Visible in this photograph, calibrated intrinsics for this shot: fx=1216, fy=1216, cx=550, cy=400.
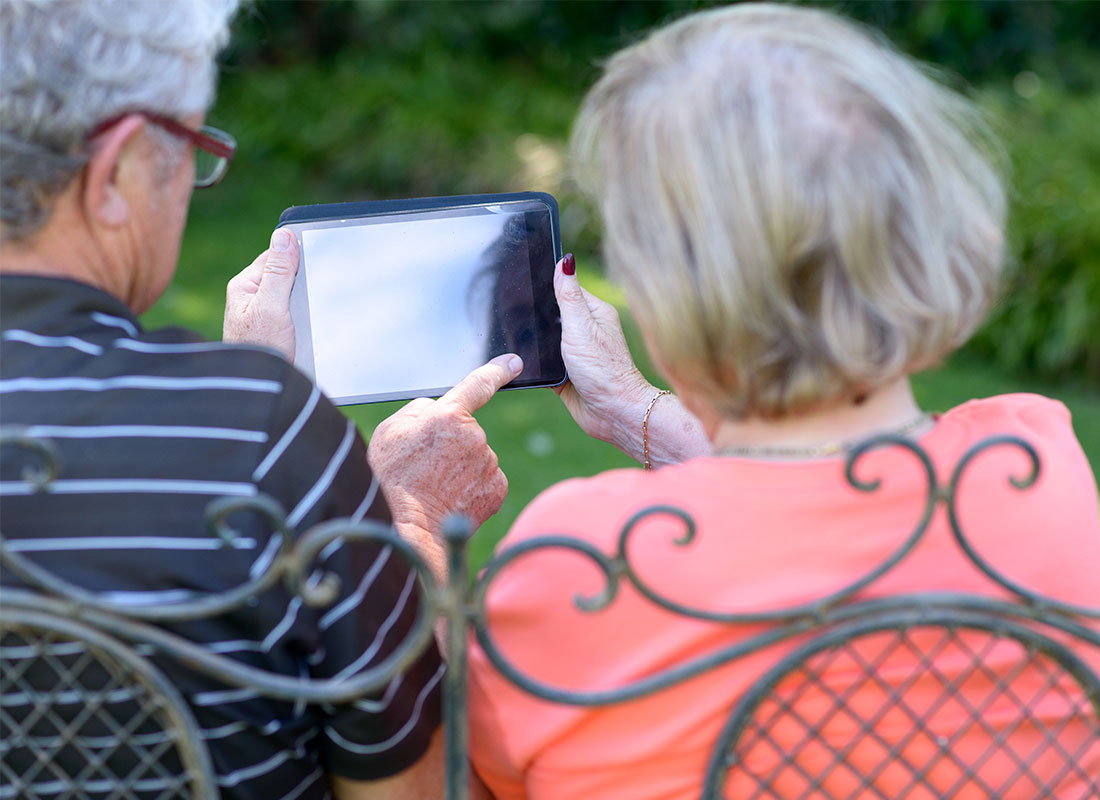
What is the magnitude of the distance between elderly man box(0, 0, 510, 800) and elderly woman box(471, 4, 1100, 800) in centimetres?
15

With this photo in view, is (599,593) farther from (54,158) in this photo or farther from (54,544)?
(54,158)

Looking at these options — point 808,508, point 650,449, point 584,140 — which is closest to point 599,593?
point 808,508

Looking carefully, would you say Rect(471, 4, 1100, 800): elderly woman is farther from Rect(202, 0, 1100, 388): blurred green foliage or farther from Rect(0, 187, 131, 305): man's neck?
Rect(202, 0, 1100, 388): blurred green foliage

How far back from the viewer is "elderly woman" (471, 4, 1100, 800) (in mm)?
1089

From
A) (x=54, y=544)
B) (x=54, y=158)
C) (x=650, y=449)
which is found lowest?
(x=650, y=449)

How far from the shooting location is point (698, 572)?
1.09 meters

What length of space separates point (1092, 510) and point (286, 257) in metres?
1.11

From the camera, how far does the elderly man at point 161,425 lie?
3.70 feet

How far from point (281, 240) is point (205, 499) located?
0.70 metres

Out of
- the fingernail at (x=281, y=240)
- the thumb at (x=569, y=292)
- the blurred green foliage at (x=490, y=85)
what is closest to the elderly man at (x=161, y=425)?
the fingernail at (x=281, y=240)

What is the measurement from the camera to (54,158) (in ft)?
3.87

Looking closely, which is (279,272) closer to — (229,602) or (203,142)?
(203,142)

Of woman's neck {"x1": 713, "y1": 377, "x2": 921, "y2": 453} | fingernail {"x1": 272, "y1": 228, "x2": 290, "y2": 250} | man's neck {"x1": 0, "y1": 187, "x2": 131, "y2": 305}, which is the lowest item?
fingernail {"x1": 272, "y1": 228, "x2": 290, "y2": 250}

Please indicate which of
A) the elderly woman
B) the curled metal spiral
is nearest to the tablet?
the elderly woman
